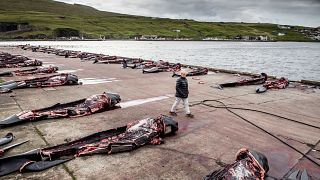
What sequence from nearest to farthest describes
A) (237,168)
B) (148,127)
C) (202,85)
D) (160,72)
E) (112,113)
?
(237,168), (148,127), (112,113), (202,85), (160,72)

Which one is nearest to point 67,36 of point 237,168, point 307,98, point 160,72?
point 160,72

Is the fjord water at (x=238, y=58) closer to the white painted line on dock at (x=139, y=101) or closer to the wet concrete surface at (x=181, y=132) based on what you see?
the wet concrete surface at (x=181, y=132)

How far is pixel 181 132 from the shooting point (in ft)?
→ 43.3

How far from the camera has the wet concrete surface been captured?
970 cm

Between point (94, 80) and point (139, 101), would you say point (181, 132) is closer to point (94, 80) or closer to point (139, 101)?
point (139, 101)

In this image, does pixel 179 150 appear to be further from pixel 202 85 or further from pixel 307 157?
pixel 202 85

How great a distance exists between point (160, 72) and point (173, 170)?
25.8 metres

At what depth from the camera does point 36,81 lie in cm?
2308

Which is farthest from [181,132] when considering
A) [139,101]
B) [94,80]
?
[94,80]

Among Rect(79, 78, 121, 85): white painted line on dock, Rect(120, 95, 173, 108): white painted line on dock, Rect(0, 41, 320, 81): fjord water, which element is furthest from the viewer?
Rect(0, 41, 320, 81): fjord water

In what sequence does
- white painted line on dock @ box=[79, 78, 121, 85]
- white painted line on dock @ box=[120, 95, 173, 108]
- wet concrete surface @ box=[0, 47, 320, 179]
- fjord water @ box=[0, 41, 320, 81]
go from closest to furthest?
wet concrete surface @ box=[0, 47, 320, 179]
white painted line on dock @ box=[120, 95, 173, 108]
white painted line on dock @ box=[79, 78, 121, 85]
fjord water @ box=[0, 41, 320, 81]

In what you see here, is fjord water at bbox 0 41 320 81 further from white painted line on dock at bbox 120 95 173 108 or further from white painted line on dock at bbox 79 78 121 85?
white painted line on dock at bbox 120 95 173 108

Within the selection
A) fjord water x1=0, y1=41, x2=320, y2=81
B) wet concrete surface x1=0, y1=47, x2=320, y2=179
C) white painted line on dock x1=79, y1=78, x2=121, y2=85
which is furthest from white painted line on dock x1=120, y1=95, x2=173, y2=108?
fjord water x1=0, y1=41, x2=320, y2=81

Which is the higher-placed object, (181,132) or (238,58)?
(181,132)
